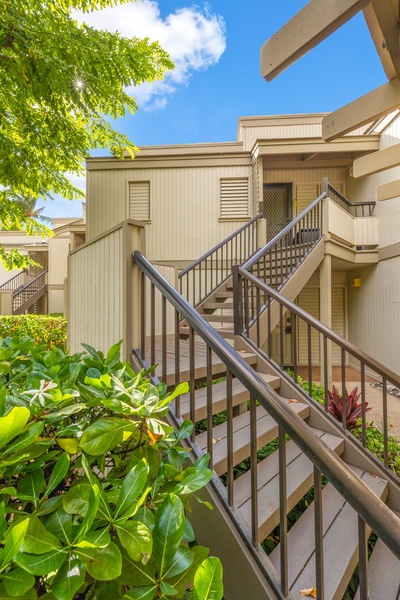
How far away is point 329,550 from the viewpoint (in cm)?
170

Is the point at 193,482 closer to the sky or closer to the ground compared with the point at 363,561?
closer to the sky

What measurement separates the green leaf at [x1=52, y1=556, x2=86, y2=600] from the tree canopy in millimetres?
5011

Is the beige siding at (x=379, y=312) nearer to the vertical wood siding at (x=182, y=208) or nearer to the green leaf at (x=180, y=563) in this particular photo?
the vertical wood siding at (x=182, y=208)

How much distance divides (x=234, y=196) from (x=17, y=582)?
7.81 meters

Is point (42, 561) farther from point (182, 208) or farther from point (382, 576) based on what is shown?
point (182, 208)

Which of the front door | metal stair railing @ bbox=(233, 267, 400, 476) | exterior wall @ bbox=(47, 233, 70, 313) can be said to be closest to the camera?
metal stair railing @ bbox=(233, 267, 400, 476)

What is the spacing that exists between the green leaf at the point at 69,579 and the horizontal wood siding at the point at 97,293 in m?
1.80

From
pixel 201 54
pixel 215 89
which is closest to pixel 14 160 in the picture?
pixel 201 54

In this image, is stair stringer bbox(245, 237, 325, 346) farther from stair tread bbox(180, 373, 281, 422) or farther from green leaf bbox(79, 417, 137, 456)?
green leaf bbox(79, 417, 137, 456)

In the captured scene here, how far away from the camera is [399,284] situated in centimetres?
657

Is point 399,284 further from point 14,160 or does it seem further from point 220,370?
point 14,160

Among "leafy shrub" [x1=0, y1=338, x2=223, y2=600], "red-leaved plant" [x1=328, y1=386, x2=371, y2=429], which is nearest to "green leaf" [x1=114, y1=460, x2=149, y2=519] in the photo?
"leafy shrub" [x1=0, y1=338, x2=223, y2=600]

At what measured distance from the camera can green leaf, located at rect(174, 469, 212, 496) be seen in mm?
961

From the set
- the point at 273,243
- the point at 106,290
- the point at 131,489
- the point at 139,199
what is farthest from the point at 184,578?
the point at 139,199
